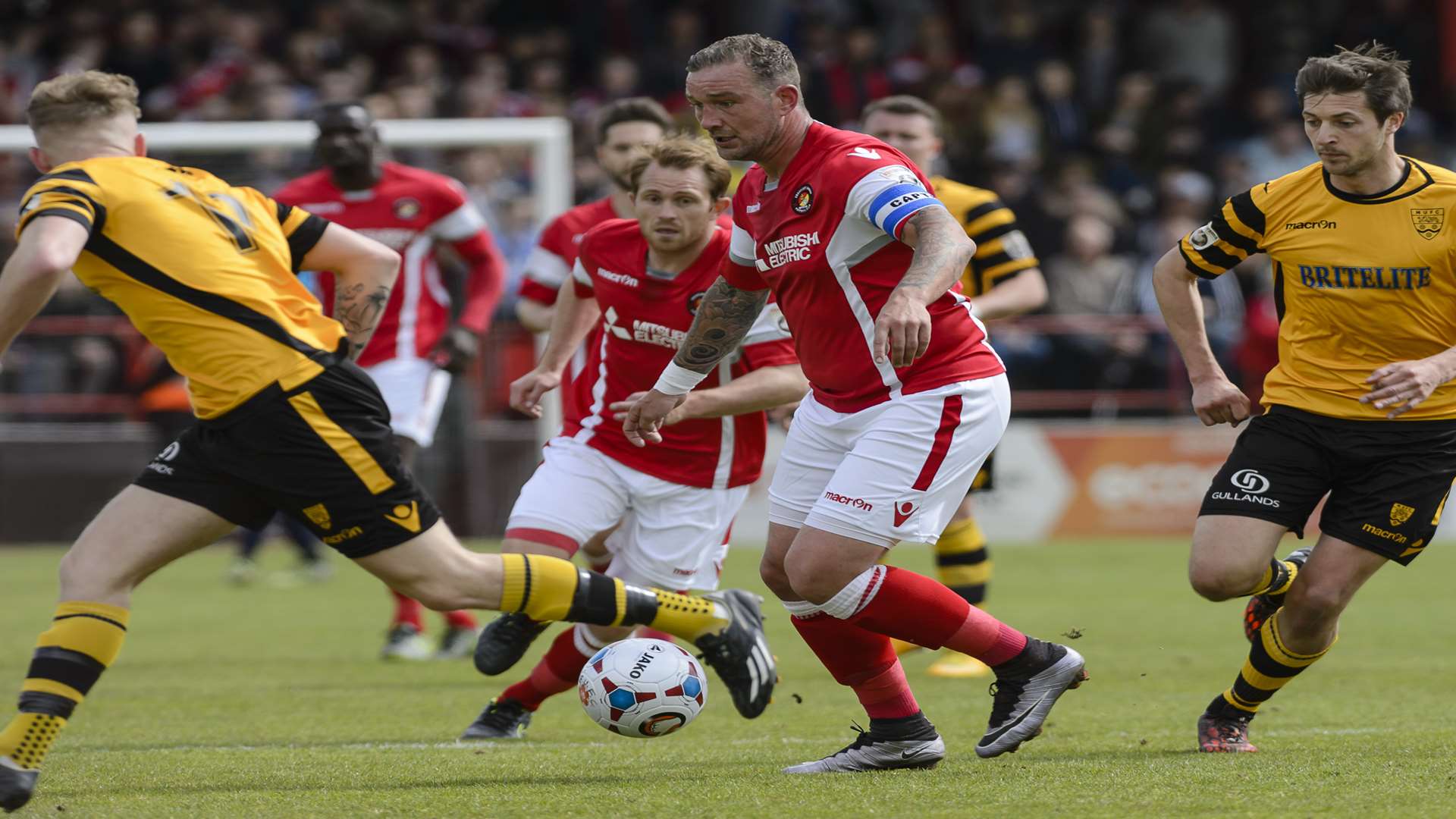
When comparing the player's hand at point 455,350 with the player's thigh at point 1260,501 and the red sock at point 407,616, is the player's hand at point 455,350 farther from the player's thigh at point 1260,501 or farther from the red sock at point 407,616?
the player's thigh at point 1260,501

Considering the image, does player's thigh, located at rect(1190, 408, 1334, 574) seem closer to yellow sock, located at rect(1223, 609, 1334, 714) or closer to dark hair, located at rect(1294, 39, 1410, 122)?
yellow sock, located at rect(1223, 609, 1334, 714)

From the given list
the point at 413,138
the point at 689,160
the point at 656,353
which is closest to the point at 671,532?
the point at 656,353

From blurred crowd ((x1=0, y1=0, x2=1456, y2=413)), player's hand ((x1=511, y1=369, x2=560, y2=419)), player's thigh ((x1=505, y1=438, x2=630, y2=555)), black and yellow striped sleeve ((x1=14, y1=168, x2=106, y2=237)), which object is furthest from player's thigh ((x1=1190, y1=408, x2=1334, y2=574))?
blurred crowd ((x1=0, y1=0, x2=1456, y2=413))

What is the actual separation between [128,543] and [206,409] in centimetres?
43

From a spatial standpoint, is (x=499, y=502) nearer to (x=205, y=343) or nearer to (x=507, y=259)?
(x=507, y=259)

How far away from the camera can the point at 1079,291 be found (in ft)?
52.2

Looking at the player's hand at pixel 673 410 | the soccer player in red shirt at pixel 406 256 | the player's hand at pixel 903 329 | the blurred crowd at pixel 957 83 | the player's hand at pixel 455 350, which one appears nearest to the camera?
the player's hand at pixel 903 329

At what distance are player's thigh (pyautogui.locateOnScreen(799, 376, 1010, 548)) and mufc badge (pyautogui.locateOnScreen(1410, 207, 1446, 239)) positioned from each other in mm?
1426

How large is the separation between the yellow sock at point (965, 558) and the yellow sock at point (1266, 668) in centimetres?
229

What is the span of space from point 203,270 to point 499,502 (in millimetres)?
9762

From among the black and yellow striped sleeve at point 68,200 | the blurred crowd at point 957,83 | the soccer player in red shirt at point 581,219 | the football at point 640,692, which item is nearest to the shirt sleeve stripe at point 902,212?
the football at point 640,692

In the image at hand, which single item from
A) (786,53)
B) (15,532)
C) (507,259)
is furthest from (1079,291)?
(786,53)

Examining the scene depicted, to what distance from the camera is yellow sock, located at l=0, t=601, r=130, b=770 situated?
4.70m

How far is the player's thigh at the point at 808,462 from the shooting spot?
520cm
